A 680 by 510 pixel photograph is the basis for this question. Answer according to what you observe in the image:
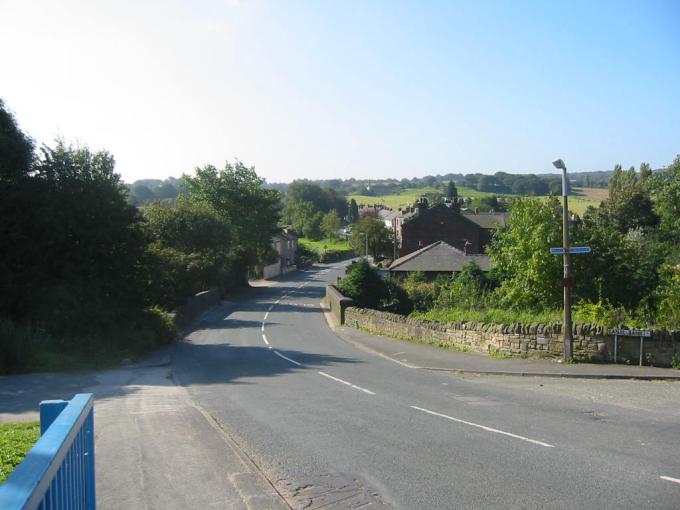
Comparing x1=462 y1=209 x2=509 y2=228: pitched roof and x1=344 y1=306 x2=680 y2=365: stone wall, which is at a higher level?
x1=462 y1=209 x2=509 y2=228: pitched roof

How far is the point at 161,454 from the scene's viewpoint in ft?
28.4

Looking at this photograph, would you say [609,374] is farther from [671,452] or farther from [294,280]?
[294,280]

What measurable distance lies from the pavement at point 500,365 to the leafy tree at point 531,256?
18.9 ft

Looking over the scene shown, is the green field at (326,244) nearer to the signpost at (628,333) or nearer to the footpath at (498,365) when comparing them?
the footpath at (498,365)

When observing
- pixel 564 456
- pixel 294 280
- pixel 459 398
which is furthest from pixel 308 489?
pixel 294 280

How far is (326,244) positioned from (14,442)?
13146 cm

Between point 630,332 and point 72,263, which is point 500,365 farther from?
point 72,263

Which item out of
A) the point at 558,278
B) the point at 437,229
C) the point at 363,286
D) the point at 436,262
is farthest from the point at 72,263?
the point at 437,229

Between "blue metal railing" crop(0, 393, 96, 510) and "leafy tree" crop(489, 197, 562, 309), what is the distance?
24.3m

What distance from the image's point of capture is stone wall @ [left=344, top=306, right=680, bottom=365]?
655 inches

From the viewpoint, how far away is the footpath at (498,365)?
16000mm

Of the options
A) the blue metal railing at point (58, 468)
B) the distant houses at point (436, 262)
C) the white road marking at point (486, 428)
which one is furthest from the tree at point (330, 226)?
the blue metal railing at point (58, 468)

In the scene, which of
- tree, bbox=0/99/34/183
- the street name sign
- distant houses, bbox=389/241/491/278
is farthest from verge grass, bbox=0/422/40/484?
distant houses, bbox=389/241/491/278

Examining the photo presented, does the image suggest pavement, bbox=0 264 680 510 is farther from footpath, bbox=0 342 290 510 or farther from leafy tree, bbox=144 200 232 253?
leafy tree, bbox=144 200 232 253
